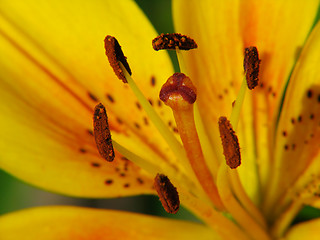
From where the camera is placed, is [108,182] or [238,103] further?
[108,182]

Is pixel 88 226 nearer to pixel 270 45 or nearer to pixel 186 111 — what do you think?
pixel 186 111

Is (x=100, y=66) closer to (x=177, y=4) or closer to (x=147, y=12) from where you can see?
(x=177, y=4)

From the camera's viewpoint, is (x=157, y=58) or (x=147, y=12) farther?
(x=147, y=12)

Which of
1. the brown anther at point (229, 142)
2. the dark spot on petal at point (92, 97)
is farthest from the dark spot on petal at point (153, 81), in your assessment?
the brown anther at point (229, 142)

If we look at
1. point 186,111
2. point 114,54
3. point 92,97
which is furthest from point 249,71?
point 92,97

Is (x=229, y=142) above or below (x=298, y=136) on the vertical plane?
below

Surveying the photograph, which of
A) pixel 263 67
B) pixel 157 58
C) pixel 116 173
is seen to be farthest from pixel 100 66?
pixel 263 67
